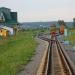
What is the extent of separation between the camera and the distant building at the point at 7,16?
114m

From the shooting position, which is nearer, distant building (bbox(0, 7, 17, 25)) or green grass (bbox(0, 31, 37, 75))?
green grass (bbox(0, 31, 37, 75))

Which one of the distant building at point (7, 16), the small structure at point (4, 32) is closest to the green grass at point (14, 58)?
the small structure at point (4, 32)

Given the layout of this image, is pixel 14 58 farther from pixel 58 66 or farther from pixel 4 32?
pixel 4 32

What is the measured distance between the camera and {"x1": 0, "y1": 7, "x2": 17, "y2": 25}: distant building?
372ft

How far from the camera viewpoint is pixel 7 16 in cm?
12056

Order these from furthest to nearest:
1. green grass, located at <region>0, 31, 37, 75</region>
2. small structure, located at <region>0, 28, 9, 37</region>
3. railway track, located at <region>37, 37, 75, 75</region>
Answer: small structure, located at <region>0, 28, 9, 37</region>
green grass, located at <region>0, 31, 37, 75</region>
railway track, located at <region>37, 37, 75, 75</region>

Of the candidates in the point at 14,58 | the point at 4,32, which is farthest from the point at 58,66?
the point at 4,32

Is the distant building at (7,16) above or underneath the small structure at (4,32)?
above

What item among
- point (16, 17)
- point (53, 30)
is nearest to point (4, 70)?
point (53, 30)

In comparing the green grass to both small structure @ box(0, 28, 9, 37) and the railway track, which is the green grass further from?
small structure @ box(0, 28, 9, 37)

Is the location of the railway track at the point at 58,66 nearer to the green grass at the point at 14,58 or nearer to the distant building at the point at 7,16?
the green grass at the point at 14,58

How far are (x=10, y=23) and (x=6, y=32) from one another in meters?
36.2

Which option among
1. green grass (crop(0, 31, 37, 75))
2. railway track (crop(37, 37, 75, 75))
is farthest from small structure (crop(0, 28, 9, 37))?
railway track (crop(37, 37, 75, 75))

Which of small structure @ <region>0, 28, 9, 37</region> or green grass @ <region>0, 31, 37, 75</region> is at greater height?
green grass @ <region>0, 31, 37, 75</region>
